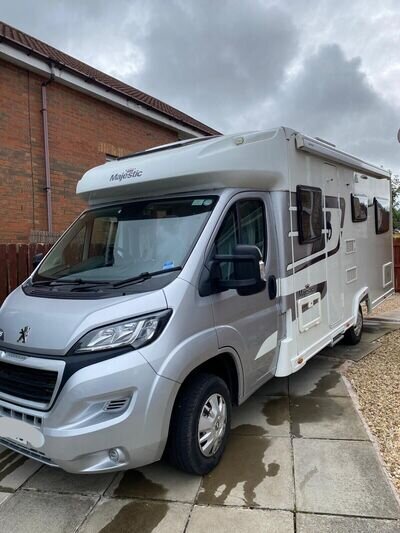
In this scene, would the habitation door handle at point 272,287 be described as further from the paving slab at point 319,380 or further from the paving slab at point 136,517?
the paving slab at point 136,517

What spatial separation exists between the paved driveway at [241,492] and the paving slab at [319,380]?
2.57ft

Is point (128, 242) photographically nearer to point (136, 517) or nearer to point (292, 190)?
point (292, 190)

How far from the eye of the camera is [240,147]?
12.1ft

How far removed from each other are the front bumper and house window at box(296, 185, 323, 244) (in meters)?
2.33

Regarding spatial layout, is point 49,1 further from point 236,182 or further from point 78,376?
point 78,376

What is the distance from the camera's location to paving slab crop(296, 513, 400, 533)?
2592 mm

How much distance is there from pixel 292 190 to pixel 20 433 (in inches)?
121

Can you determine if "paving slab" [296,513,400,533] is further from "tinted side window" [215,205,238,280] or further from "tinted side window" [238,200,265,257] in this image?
"tinted side window" [238,200,265,257]

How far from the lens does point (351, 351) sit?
6.41 meters

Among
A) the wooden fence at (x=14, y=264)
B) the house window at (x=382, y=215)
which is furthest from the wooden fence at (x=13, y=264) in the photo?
the house window at (x=382, y=215)

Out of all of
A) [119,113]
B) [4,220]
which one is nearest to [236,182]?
[4,220]

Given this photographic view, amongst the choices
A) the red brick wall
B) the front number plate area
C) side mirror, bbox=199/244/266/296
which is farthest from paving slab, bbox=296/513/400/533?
the red brick wall

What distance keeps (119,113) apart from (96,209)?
690cm

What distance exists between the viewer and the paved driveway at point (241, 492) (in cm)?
271
